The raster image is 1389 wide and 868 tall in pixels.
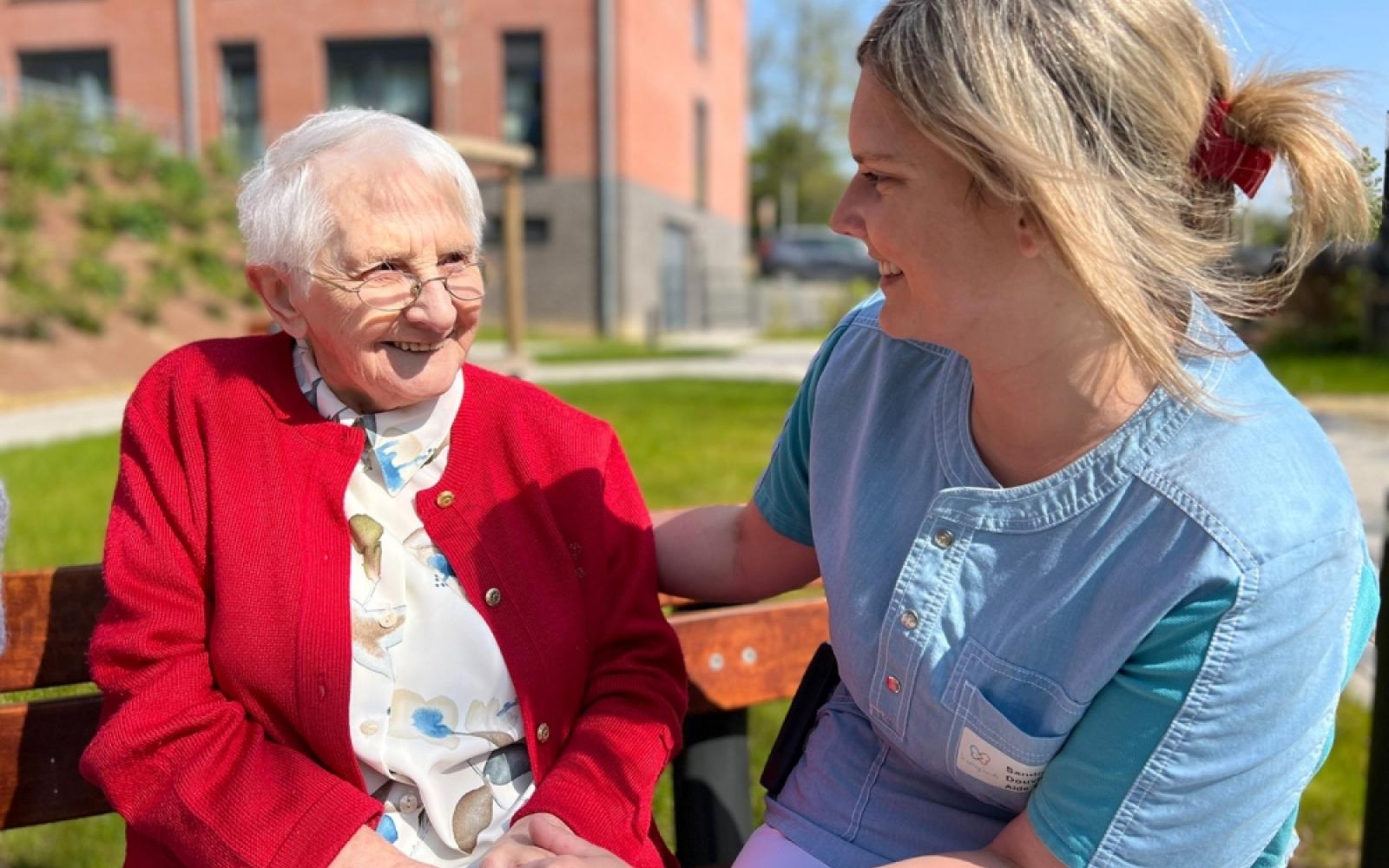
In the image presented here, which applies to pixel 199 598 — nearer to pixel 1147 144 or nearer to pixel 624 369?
pixel 1147 144

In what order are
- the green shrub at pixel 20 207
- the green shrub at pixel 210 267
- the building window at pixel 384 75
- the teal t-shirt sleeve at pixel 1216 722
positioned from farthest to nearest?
the building window at pixel 384 75 < the green shrub at pixel 210 267 < the green shrub at pixel 20 207 < the teal t-shirt sleeve at pixel 1216 722

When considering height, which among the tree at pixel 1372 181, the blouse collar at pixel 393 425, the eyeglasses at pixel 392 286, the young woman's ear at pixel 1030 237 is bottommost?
the blouse collar at pixel 393 425

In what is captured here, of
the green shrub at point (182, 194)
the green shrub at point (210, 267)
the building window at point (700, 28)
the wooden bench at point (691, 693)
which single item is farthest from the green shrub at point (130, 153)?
the wooden bench at point (691, 693)

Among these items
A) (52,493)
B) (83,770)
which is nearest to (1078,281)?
(83,770)

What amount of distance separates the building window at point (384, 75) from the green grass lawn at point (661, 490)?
13.4 m

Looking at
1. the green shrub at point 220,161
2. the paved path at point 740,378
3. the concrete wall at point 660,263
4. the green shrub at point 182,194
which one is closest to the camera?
the paved path at point 740,378

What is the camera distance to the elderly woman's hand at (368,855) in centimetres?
167

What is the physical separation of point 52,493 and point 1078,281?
627cm

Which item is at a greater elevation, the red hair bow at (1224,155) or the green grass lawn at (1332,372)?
the red hair bow at (1224,155)

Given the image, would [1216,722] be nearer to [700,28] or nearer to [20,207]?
[20,207]

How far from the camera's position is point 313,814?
168 cm

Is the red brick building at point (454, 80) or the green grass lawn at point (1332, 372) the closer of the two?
the green grass lawn at point (1332, 372)

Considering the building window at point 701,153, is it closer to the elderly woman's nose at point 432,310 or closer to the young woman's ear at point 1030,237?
the elderly woman's nose at point 432,310

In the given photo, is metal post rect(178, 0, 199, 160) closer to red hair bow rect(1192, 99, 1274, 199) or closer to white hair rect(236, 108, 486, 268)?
white hair rect(236, 108, 486, 268)
